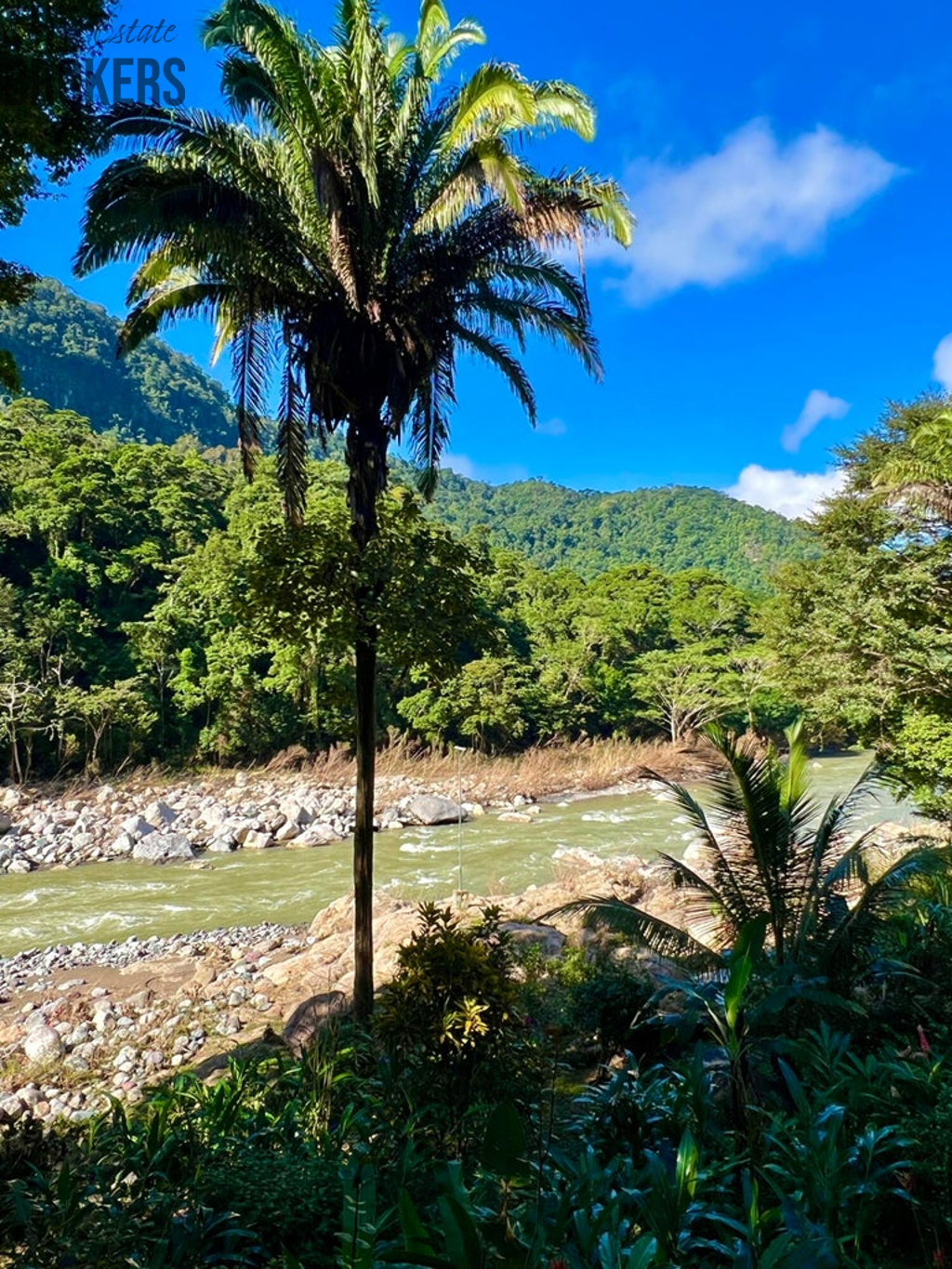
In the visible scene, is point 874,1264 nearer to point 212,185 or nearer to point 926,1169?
point 926,1169

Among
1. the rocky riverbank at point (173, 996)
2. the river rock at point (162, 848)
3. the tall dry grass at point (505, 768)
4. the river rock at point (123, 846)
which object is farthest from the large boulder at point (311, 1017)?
the tall dry grass at point (505, 768)

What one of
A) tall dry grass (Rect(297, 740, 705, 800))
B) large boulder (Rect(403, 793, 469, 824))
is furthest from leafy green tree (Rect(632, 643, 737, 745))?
large boulder (Rect(403, 793, 469, 824))

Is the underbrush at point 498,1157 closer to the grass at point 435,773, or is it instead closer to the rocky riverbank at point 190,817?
the rocky riverbank at point 190,817

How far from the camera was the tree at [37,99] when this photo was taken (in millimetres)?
3359

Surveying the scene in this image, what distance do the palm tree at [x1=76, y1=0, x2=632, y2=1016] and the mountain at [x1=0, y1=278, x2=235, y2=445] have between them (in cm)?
5620

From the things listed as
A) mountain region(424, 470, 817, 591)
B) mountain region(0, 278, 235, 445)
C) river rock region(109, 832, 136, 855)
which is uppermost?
mountain region(0, 278, 235, 445)

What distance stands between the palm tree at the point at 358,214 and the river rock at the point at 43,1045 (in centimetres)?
360

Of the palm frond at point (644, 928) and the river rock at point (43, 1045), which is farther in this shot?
the river rock at point (43, 1045)

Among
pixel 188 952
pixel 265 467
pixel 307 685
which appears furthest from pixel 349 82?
pixel 265 467

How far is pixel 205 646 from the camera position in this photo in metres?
26.3

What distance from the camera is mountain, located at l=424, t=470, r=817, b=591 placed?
6562cm

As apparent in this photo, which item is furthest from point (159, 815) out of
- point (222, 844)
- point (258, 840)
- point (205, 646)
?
point (205, 646)

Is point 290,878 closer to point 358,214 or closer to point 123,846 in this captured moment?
point 123,846

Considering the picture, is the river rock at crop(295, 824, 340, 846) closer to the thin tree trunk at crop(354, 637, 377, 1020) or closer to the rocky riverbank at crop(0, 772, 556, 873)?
the rocky riverbank at crop(0, 772, 556, 873)
